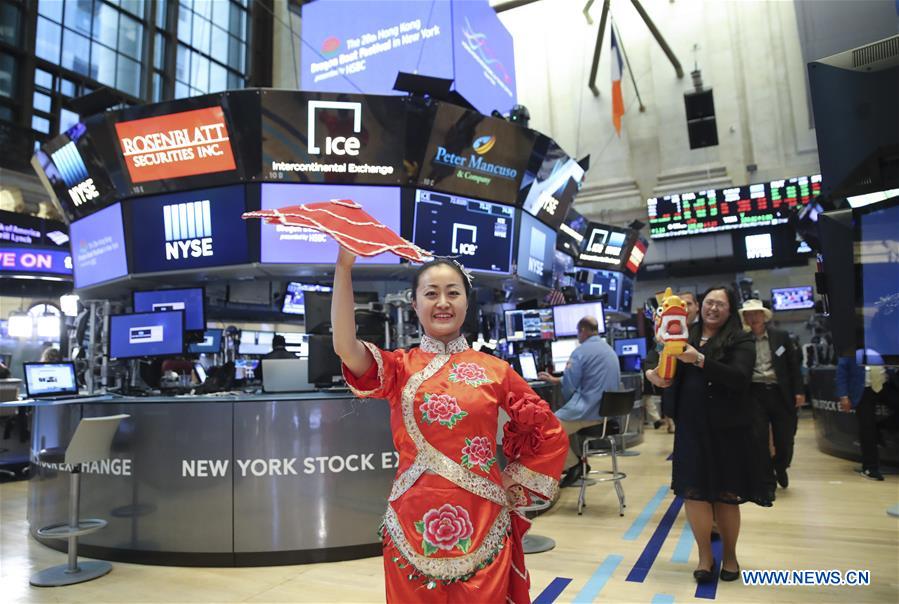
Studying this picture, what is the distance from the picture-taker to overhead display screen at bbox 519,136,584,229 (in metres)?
7.11

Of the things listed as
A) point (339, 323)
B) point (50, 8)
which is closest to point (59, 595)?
point (339, 323)

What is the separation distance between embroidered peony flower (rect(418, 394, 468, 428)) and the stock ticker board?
1414 cm

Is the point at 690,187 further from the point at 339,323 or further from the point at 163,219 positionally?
the point at 339,323

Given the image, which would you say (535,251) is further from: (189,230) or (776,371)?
(189,230)

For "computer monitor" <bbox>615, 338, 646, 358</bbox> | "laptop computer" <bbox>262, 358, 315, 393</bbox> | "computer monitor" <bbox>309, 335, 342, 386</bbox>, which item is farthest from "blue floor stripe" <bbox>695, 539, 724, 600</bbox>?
"computer monitor" <bbox>615, 338, 646, 358</bbox>

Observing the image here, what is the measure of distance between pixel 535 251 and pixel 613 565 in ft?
15.2

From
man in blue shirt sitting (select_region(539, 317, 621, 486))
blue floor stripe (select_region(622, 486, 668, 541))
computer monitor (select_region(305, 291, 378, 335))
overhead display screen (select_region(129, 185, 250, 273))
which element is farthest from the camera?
overhead display screen (select_region(129, 185, 250, 273))

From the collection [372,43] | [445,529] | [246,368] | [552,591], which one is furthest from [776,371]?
[246,368]

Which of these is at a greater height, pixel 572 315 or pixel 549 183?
pixel 549 183

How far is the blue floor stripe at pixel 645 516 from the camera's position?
431 centimetres

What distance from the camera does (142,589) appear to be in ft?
11.4

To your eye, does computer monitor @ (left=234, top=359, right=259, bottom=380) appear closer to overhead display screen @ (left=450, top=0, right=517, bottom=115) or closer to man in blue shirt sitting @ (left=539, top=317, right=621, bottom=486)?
overhead display screen @ (left=450, top=0, right=517, bottom=115)

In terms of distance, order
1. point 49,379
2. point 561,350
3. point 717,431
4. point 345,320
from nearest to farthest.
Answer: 1. point 345,320
2. point 717,431
3. point 49,379
4. point 561,350

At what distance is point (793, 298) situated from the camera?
1375cm
